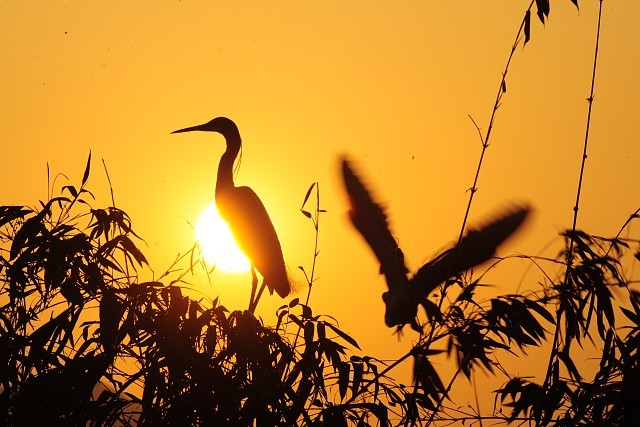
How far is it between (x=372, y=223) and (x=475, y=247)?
0.72 m

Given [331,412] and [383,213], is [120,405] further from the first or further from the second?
[383,213]

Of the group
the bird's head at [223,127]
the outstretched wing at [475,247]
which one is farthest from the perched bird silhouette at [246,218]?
the outstretched wing at [475,247]

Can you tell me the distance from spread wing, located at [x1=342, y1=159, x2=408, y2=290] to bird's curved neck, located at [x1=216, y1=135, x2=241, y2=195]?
6.32 ft

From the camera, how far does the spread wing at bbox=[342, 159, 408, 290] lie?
17.5 feet

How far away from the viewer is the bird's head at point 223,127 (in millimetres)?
7699

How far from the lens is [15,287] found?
3.53m

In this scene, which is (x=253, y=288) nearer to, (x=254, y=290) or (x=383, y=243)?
(x=254, y=290)

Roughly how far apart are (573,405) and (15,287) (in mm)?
1985

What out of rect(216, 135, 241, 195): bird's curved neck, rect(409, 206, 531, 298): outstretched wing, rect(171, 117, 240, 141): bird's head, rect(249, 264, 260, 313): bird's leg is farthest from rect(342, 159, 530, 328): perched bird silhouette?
rect(171, 117, 240, 141): bird's head

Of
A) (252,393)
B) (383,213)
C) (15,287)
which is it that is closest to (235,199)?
(383,213)

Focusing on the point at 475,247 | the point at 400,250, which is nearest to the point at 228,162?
the point at 475,247

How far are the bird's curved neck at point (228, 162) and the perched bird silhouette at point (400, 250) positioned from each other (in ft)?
6.36

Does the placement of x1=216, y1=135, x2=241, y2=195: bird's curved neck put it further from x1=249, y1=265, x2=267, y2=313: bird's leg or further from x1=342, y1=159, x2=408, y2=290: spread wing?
x1=342, y1=159, x2=408, y2=290: spread wing

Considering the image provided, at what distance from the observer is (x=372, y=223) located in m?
5.39
